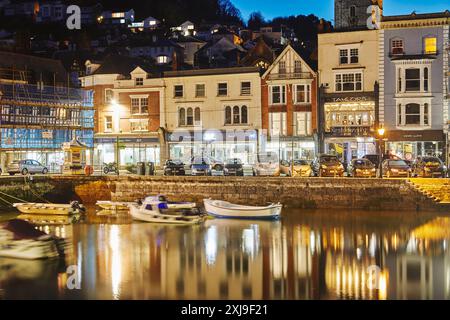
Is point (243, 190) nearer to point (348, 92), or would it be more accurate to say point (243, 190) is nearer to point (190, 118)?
point (348, 92)

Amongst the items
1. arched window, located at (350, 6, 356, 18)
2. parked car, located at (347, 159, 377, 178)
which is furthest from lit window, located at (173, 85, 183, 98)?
parked car, located at (347, 159, 377, 178)

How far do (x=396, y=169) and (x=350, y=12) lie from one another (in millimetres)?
32518

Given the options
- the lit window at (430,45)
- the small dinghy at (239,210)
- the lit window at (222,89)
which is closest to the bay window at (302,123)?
the lit window at (222,89)

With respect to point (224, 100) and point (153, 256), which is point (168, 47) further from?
point (153, 256)

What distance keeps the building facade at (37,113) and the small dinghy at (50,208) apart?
12.2m

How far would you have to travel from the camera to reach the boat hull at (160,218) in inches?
1578

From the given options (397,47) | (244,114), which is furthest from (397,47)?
(244,114)

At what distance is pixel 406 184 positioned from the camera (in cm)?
4266

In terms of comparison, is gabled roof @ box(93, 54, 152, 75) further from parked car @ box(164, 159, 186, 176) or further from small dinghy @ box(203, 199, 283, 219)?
small dinghy @ box(203, 199, 283, 219)

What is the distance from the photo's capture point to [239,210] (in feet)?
Result: 138

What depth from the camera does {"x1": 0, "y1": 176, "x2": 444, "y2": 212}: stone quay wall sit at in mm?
43125

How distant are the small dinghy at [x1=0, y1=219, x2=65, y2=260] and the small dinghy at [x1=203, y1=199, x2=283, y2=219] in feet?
45.5

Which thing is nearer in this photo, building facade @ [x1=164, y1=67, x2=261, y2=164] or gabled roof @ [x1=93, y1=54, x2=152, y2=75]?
building facade @ [x1=164, y1=67, x2=261, y2=164]
